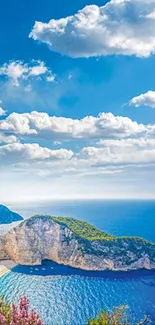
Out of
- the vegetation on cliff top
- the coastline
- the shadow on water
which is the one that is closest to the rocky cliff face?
the vegetation on cliff top

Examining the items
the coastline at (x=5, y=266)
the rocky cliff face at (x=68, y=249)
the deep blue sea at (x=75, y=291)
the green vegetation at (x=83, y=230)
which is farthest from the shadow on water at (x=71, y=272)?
the green vegetation at (x=83, y=230)

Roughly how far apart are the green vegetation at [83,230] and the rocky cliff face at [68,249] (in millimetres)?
2186

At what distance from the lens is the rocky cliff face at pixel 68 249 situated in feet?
340

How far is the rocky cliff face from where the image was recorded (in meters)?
104

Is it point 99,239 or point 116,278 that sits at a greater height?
point 99,239

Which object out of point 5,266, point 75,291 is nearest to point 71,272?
point 75,291

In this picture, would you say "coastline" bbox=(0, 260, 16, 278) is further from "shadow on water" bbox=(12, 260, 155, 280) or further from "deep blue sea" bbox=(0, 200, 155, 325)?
"deep blue sea" bbox=(0, 200, 155, 325)

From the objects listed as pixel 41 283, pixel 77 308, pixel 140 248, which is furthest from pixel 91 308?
pixel 140 248

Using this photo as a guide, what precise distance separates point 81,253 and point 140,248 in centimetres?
1980

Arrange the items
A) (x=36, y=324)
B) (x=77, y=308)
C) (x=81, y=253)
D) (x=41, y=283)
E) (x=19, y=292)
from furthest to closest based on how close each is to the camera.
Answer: (x=81, y=253), (x=41, y=283), (x=19, y=292), (x=77, y=308), (x=36, y=324)

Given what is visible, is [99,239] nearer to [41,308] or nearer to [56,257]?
[56,257]

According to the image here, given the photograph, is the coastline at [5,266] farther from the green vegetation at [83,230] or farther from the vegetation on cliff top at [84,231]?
the green vegetation at [83,230]

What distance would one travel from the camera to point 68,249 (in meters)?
Answer: 109

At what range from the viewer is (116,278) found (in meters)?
93.4
